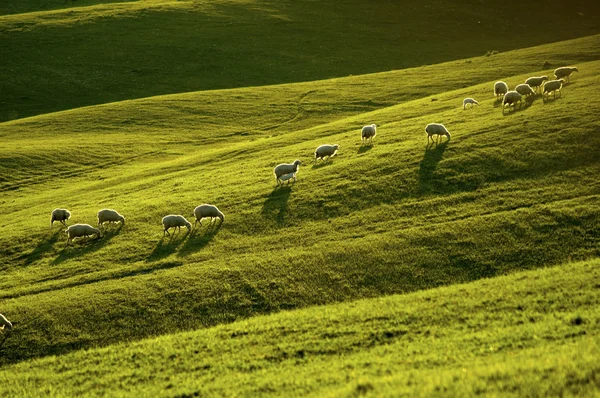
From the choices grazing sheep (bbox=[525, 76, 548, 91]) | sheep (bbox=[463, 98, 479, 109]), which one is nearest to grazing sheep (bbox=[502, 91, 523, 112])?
grazing sheep (bbox=[525, 76, 548, 91])

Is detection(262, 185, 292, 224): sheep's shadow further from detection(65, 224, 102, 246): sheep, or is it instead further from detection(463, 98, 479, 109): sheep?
detection(463, 98, 479, 109): sheep

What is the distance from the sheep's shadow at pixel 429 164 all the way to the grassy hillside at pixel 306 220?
0.38 feet

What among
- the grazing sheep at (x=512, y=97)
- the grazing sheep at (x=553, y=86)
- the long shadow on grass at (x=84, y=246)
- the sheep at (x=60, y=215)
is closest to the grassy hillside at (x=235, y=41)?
the sheep at (x=60, y=215)

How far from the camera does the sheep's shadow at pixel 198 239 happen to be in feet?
88.4

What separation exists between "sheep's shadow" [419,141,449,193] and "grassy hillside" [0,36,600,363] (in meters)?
0.12

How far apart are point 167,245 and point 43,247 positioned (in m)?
7.41

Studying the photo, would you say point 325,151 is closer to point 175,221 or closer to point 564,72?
point 175,221

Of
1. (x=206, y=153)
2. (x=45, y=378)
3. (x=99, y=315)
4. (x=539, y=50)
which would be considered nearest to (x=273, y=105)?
(x=206, y=153)

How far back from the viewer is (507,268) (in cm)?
2116

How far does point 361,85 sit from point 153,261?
150 feet

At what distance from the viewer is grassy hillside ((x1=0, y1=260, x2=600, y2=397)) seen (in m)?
12.5

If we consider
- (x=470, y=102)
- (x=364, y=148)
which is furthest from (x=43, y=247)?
(x=470, y=102)

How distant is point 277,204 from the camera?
3052cm

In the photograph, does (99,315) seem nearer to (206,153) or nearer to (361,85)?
(206,153)
